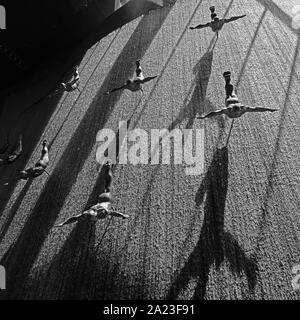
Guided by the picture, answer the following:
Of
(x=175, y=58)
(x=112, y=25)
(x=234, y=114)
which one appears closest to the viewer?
(x=234, y=114)

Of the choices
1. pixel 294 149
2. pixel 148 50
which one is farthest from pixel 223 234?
pixel 148 50

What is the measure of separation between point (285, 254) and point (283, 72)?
102cm

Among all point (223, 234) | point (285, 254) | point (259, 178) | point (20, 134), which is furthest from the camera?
point (20, 134)

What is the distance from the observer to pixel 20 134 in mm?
2256

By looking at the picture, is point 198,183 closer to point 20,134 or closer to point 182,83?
point 182,83

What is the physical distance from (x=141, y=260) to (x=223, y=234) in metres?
0.28

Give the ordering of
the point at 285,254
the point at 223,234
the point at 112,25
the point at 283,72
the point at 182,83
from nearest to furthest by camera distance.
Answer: the point at 285,254 → the point at 223,234 → the point at 283,72 → the point at 182,83 → the point at 112,25

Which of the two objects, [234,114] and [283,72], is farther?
[283,72]

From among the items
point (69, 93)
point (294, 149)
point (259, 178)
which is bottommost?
point (259, 178)

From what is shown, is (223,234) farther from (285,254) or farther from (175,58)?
(175,58)

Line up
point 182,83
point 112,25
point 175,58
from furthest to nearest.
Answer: point 112,25
point 175,58
point 182,83

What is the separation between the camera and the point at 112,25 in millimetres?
3037

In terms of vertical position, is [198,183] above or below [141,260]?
above

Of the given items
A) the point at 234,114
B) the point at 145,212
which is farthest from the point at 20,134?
the point at 234,114
